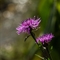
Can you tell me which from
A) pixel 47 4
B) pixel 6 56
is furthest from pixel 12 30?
pixel 47 4

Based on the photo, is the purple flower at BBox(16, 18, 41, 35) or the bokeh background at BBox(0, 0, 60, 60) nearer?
the purple flower at BBox(16, 18, 41, 35)

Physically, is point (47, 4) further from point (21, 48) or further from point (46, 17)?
point (21, 48)

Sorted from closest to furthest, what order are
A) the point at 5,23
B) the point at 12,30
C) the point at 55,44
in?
the point at 55,44
the point at 12,30
the point at 5,23

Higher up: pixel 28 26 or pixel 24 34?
pixel 24 34

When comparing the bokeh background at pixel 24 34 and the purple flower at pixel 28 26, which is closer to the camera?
the purple flower at pixel 28 26

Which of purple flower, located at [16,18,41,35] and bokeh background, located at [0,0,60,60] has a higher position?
bokeh background, located at [0,0,60,60]

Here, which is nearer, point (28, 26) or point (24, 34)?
point (28, 26)

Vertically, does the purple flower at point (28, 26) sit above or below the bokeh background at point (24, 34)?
below

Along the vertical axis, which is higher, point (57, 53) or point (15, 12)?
point (15, 12)
